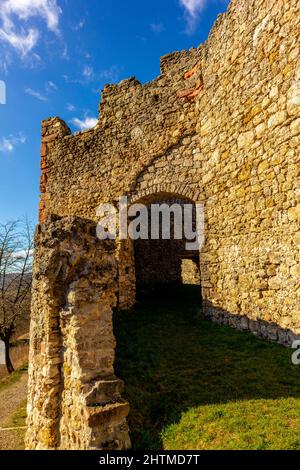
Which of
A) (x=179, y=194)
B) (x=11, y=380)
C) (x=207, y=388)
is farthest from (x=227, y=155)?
(x=11, y=380)

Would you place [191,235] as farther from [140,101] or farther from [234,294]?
[234,294]

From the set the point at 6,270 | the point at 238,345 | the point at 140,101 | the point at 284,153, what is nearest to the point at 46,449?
the point at 238,345

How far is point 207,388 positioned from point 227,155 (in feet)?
15.0

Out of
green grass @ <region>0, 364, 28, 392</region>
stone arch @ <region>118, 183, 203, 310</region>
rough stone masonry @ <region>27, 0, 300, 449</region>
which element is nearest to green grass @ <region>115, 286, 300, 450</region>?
rough stone masonry @ <region>27, 0, 300, 449</region>

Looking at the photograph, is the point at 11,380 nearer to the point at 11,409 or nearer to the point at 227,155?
the point at 11,409

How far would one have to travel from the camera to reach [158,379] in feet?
14.9

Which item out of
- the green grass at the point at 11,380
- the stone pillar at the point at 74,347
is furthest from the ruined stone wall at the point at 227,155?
the green grass at the point at 11,380

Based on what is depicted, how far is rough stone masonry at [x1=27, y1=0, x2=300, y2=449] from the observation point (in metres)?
3.77

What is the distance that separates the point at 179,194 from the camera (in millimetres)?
7988

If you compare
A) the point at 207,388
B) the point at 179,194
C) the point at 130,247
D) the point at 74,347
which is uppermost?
the point at 179,194

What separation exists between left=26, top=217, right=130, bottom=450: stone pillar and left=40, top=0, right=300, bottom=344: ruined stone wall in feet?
9.51

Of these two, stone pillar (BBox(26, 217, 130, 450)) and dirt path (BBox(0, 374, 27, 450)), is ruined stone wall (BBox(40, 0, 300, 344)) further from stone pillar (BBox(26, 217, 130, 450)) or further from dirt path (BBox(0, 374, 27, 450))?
dirt path (BBox(0, 374, 27, 450))

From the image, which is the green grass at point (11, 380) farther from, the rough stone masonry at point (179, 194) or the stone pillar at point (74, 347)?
the stone pillar at point (74, 347)

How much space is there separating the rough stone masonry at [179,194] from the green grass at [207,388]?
530mm
